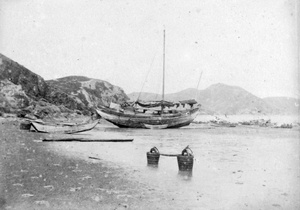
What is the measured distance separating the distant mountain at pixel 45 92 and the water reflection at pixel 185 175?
108 ft

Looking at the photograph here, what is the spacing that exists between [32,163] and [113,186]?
451 centimetres

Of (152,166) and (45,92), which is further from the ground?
(45,92)

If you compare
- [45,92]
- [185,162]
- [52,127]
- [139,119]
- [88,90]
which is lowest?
[185,162]

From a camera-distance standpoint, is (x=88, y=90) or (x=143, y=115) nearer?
(x=143, y=115)

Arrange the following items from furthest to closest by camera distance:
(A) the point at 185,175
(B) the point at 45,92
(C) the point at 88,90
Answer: (C) the point at 88,90, (B) the point at 45,92, (A) the point at 185,175

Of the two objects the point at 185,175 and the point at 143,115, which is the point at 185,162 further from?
the point at 143,115

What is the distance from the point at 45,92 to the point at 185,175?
52.6 m

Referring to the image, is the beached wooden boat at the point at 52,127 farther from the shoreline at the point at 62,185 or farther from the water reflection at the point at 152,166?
the water reflection at the point at 152,166

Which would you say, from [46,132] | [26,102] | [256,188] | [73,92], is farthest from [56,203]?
[73,92]

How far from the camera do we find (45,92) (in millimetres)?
57812

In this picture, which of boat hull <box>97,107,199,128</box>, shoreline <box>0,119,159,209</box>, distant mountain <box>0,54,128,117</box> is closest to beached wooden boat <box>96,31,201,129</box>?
boat hull <box>97,107,199,128</box>

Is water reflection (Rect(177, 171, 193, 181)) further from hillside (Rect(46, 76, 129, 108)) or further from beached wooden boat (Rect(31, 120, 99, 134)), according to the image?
hillside (Rect(46, 76, 129, 108))

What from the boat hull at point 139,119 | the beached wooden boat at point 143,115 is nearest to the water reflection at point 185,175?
the beached wooden boat at point 143,115

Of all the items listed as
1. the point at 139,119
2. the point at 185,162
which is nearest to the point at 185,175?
the point at 185,162
